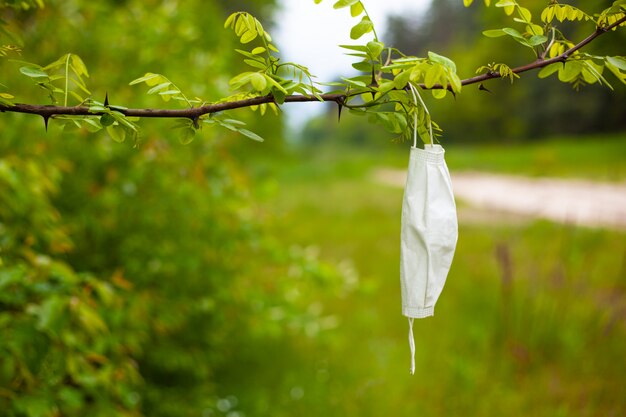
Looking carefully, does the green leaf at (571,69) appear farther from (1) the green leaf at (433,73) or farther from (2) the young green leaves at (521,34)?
(1) the green leaf at (433,73)

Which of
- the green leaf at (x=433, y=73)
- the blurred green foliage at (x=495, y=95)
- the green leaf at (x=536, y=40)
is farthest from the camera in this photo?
the blurred green foliage at (x=495, y=95)

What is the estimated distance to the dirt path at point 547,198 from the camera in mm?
6000

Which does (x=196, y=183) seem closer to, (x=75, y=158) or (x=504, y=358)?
(x=75, y=158)

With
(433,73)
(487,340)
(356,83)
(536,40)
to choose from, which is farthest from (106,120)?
(487,340)

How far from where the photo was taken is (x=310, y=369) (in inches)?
140

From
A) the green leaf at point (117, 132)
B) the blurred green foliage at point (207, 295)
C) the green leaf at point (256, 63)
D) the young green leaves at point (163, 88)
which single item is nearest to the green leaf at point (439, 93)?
the green leaf at point (256, 63)

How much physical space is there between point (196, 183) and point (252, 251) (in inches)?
27.6

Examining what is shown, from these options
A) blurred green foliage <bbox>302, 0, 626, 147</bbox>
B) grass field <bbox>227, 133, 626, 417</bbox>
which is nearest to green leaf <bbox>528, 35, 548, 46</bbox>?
grass field <bbox>227, 133, 626, 417</bbox>

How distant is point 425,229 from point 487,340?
297 centimetres

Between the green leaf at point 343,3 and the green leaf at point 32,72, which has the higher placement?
the green leaf at point 343,3

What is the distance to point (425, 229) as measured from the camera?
0.97 m

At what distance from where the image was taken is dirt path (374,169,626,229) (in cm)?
600

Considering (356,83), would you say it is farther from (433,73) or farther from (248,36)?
(248,36)

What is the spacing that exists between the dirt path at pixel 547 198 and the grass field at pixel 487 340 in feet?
1.06
